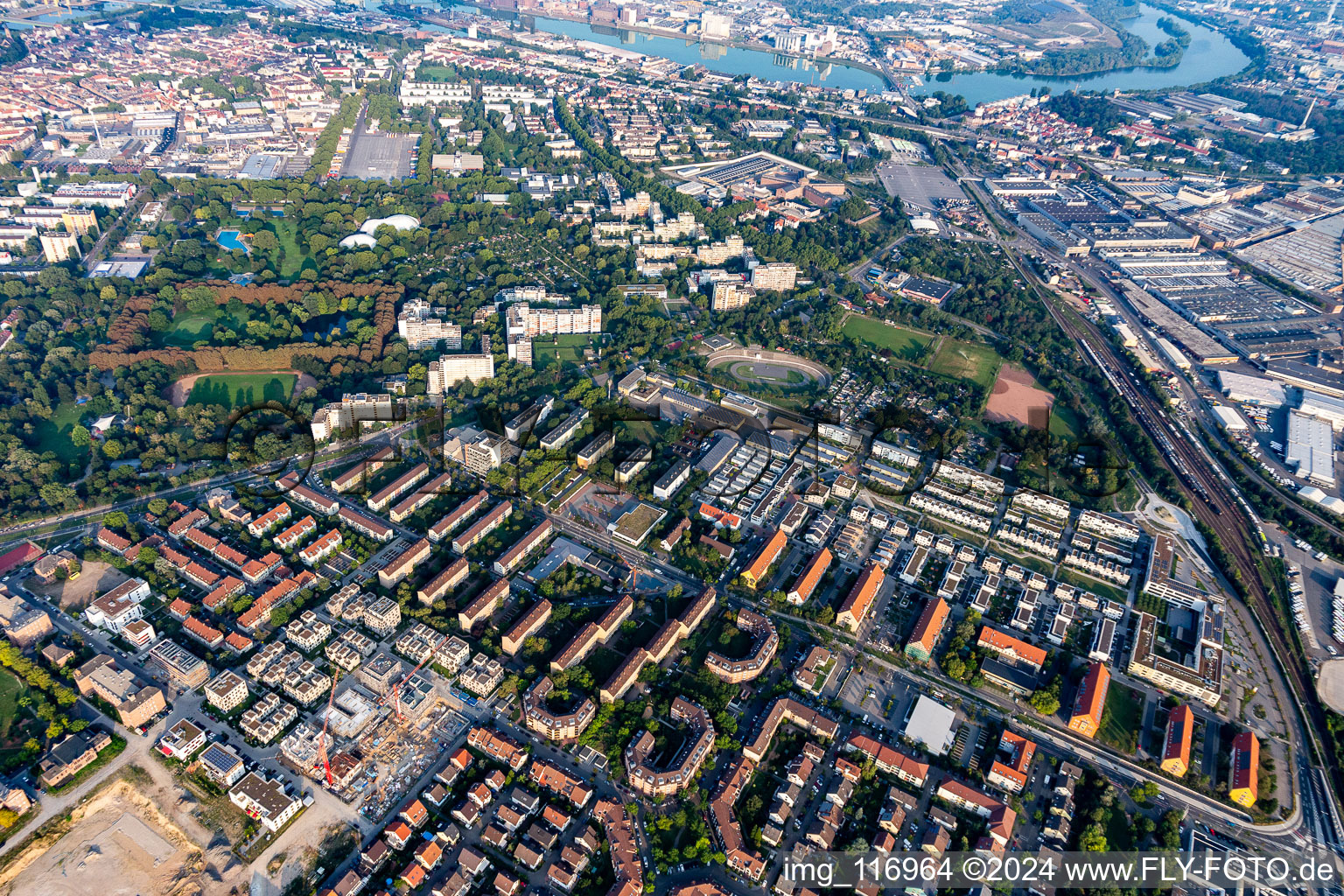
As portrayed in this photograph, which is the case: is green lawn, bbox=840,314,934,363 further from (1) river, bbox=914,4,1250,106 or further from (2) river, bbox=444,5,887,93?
(2) river, bbox=444,5,887,93

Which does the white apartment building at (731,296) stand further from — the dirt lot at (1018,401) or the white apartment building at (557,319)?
the dirt lot at (1018,401)

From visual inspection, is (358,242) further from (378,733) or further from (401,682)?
(378,733)

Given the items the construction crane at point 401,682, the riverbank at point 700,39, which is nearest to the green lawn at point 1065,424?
the construction crane at point 401,682

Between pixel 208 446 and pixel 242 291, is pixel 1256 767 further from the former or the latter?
pixel 242 291

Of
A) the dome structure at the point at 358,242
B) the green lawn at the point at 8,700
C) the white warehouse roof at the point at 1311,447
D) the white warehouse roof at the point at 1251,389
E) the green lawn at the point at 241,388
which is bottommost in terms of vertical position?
the green lawn at the point at 8,700

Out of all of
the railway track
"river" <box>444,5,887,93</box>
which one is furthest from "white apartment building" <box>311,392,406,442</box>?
"river" <box>444,5,887,93</box>

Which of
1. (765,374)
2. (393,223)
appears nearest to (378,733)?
(765,374)

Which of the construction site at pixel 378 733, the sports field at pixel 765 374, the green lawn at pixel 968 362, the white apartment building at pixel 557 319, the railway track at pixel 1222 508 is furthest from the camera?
the white apartment building at pixel 557 319
